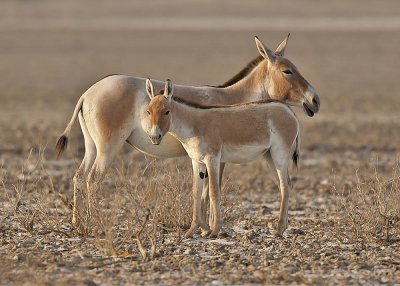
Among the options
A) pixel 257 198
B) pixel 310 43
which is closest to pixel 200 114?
pixel 257 198

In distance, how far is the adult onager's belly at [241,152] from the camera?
11.1 metres

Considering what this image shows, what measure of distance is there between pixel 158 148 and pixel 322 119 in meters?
12.6

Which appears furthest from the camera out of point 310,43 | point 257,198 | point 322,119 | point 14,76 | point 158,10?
point 158,10

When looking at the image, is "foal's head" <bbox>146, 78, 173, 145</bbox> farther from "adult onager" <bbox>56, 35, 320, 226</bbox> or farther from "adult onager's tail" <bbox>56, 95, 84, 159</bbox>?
"adult onager's tail" <bbox>56, 95, 84, 159</bbox>

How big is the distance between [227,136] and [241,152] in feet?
0.76

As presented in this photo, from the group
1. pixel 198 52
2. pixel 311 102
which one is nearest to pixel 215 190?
pixel 311 102

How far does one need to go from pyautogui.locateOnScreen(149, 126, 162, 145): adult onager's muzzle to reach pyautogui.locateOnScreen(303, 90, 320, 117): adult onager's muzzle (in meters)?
2.02

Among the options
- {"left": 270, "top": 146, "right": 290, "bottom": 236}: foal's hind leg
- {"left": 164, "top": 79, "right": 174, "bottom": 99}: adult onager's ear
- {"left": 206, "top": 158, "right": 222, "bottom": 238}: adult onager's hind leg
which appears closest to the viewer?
{"left": 164, "top": 79, "right": 174, "bottom": 99}: adult onager's ear

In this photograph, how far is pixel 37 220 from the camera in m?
11.5

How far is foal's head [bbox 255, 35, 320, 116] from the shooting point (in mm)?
11688

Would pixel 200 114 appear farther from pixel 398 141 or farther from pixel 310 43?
pixel 310 43

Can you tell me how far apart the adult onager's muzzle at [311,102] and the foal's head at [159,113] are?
5.73 feet

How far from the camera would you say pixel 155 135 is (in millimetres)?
10414

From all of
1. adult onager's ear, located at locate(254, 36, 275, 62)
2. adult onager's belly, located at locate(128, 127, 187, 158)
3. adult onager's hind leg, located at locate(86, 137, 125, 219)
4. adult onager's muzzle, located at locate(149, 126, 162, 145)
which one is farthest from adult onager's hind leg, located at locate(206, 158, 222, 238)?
adult onager's ear, located at locate(254, 36, 275, 62)
